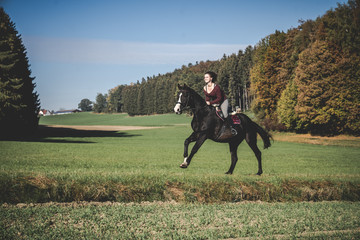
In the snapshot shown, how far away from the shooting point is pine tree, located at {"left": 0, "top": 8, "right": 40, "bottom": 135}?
34.4 meters

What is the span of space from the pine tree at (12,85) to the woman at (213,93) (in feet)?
113

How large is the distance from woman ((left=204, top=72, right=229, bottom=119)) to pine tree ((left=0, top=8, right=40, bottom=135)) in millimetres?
34525

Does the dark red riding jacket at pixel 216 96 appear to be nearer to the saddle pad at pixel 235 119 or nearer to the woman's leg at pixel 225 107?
the woman's leg at pixel 225 107

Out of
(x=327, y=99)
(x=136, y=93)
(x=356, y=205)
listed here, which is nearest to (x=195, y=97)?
(x=356, y=205)

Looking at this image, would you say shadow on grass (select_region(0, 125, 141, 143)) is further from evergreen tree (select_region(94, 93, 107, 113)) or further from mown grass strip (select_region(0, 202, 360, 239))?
evergreen tree (select_region(94, 93, 107, 113))

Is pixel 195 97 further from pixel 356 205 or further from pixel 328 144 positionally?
pixel 328 144

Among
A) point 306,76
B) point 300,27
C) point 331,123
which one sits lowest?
point 331,123

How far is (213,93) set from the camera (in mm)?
7695

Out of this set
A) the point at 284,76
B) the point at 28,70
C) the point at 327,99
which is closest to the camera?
the point at 327,99

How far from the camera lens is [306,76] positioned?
42.7 m

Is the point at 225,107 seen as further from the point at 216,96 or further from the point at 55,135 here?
the point at 55,135

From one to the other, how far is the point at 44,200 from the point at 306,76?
4385 centimetres

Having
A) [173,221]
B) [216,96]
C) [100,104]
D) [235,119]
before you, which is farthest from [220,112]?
[100,104]

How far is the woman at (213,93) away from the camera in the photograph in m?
7.55
